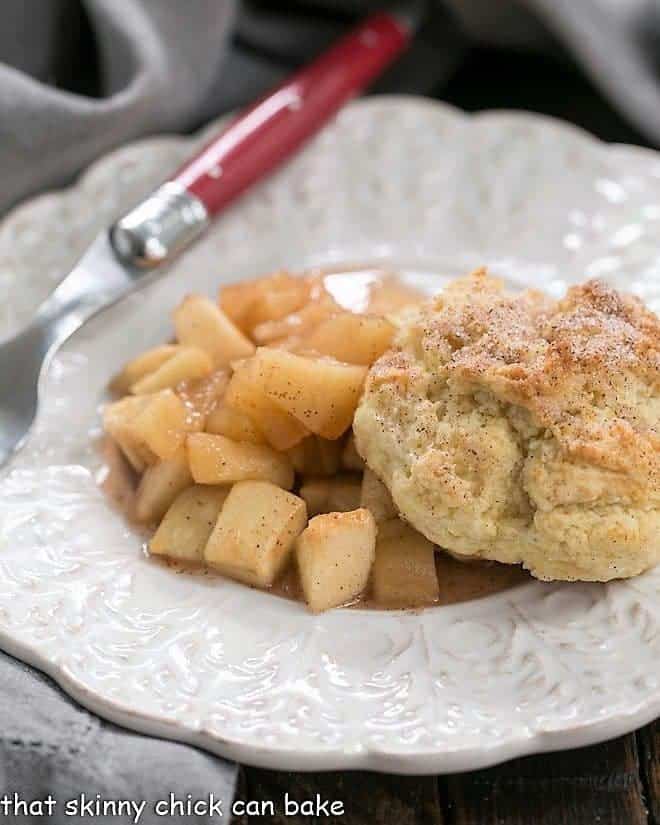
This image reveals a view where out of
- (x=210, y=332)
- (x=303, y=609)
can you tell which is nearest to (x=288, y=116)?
(x=210, y=332)

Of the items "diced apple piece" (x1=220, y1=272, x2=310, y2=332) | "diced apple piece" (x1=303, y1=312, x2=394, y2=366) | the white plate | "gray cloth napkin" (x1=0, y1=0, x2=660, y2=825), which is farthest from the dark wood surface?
"gray cloth napkin" (x1=0, y1=0, x2=660, y2=825)

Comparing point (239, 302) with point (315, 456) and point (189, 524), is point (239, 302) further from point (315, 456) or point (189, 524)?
point (189, 524)

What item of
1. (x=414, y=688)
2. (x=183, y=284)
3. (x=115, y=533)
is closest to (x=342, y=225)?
(x=183, y=284)

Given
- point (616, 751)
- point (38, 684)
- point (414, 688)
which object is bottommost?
point (616, 751)

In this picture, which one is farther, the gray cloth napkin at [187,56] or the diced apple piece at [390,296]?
the gray cloth napkin at [187,56]

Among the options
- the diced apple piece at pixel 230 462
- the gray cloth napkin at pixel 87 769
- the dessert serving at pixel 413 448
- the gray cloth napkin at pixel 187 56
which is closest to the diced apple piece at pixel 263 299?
the dessert serving at pixel 413 448

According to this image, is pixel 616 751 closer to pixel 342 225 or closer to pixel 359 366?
pixel 359 366

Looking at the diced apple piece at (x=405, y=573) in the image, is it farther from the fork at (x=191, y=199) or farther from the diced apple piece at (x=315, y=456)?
the fork at (x=191, y=199)
